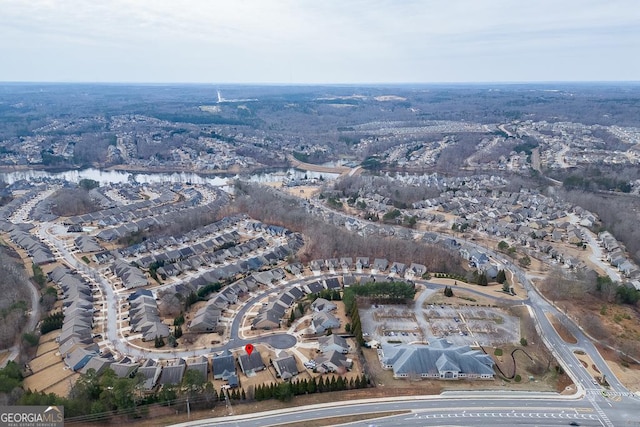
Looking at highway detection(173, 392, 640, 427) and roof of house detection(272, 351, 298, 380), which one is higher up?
roof of house detection(272, 351, 298, 380)

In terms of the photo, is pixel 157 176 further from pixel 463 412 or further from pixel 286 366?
pixel 463 412

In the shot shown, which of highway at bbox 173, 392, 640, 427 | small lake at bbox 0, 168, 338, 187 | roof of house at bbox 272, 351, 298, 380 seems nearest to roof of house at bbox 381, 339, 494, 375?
highway at bbox 173, 392, 640, 427

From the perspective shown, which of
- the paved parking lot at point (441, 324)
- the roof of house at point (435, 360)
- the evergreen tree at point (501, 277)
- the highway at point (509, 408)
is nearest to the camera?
the highway at point (509, 408)

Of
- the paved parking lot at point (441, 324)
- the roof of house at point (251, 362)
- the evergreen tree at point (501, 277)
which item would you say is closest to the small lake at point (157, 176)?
the evergreen tree at point (501, 277)

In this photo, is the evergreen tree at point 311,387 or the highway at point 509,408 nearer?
the highway at point 509,408

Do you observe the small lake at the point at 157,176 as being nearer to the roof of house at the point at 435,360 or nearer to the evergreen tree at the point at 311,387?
the roof of house at the point at 435,360

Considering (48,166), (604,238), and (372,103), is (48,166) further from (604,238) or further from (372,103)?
(372,103)

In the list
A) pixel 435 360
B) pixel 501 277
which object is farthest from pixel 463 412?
pixel 501 277

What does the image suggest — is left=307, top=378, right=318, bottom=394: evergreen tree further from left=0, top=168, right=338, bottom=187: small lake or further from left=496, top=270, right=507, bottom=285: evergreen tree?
left=0, top=168, right=338, bottom=187: small lake
